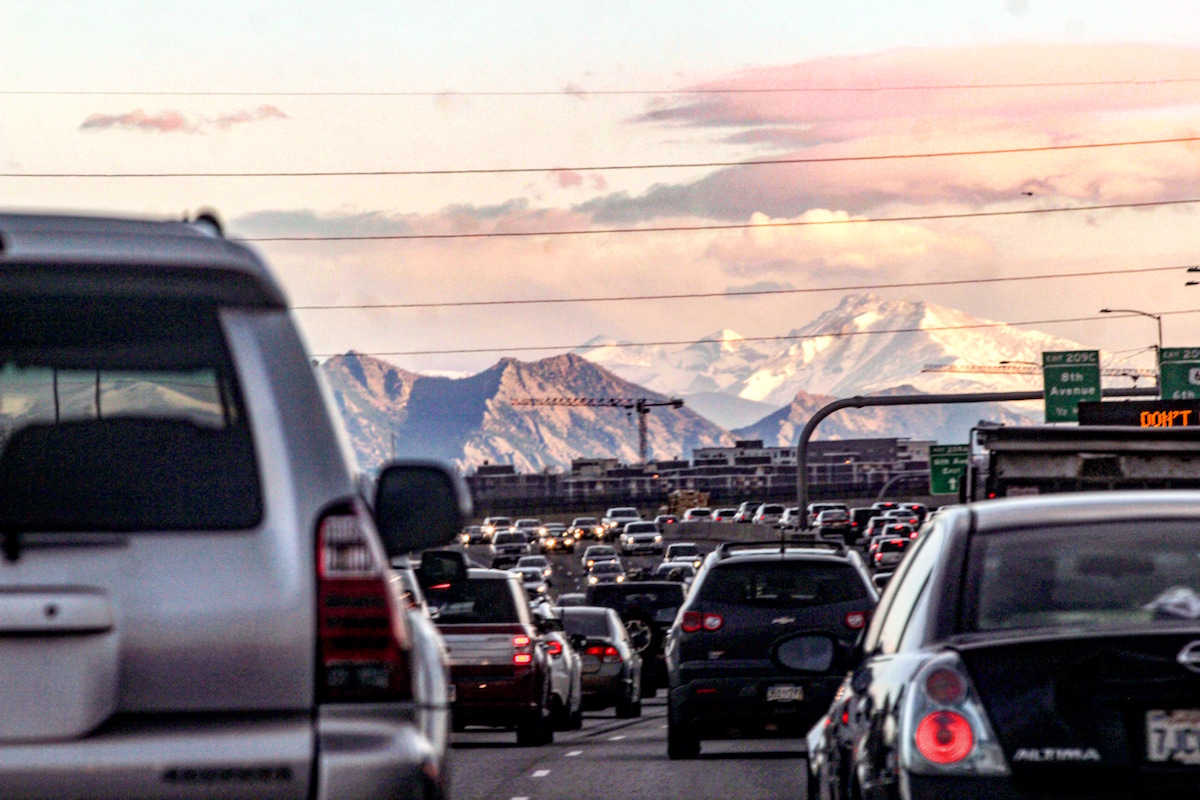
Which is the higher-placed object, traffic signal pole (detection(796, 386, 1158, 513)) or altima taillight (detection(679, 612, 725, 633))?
traffic signal pole (detection(796, 386, 1158, 513))

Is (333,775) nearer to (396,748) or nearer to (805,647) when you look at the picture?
(396,748)

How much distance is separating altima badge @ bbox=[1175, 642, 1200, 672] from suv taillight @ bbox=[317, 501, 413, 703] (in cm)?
220

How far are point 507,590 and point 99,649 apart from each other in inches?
582

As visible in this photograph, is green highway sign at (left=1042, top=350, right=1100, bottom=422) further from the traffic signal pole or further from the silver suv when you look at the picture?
the silver suv

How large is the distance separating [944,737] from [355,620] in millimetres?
1981

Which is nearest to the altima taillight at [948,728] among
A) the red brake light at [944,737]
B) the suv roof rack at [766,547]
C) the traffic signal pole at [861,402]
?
the red brake light at [944,737]

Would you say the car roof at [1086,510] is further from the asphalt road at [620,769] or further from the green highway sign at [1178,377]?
the green highway sign at [1178,377]

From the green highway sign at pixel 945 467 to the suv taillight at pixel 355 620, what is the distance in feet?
263

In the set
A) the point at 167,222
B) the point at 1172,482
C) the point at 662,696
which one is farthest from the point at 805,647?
the point at 662,696

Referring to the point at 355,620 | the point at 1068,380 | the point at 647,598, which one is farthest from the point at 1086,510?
the point at 1068,380

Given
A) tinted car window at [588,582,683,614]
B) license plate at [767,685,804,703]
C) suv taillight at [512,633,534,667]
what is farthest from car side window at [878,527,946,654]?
tinted car window at [588,582,683,614]

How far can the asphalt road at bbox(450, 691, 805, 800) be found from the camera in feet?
46.3

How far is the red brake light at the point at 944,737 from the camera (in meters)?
5.67

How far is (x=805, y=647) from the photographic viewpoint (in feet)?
25.2
